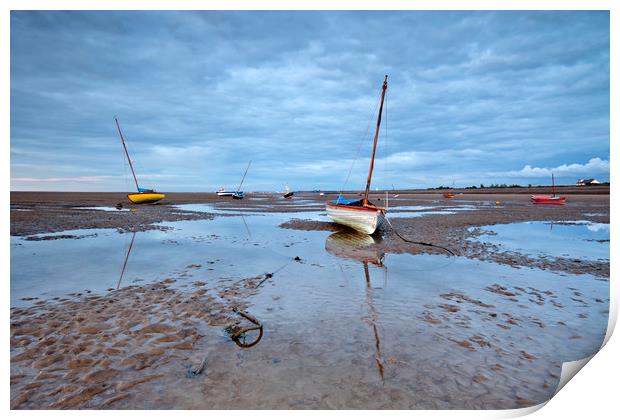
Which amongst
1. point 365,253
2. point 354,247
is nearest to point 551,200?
point 354,247

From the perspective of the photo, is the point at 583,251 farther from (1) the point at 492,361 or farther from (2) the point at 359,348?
(2) the point at 359,348

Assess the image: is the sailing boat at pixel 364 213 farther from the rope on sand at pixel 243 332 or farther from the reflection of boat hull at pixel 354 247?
the rope on sand at pixel 243 332

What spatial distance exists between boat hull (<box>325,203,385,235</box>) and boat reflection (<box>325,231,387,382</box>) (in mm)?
660

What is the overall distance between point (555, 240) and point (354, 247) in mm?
12246

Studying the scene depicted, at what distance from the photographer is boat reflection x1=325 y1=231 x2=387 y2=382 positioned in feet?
18.8

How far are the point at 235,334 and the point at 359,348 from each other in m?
2.33

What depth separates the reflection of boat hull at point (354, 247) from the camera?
42.8 ft

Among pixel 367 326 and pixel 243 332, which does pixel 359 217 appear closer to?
pixel 367 326

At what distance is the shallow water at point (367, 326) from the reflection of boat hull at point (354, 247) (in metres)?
0.23

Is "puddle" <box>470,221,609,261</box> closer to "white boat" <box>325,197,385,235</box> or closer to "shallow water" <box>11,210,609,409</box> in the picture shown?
"shallow water" <box>11,210,609,409</box>

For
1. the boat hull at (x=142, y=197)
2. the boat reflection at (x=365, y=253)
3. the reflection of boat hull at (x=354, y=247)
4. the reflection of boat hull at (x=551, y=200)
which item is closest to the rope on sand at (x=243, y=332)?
the boat reflection at (x=365, y=253)

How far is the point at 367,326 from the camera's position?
6273 millimetres

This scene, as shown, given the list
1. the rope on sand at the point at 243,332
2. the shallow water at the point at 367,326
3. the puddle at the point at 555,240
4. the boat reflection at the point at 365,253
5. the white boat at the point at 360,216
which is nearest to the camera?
the shallow water at the point at 367,326
